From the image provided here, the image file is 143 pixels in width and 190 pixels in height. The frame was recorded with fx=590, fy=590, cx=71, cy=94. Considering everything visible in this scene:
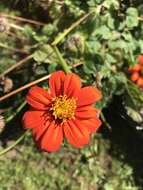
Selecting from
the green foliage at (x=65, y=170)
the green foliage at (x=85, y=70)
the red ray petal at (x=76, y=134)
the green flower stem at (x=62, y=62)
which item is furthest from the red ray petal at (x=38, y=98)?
the green foliage at (x=65, y=170)

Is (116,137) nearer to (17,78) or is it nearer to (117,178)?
(117,178)

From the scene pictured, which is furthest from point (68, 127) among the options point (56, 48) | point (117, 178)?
point (117, 178)

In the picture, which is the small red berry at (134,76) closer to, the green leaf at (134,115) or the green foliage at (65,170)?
the green leaf at (134,115)

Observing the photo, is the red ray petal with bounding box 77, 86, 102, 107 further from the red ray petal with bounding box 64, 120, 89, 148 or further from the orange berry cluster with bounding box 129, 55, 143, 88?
the orange berry cluster with bounding box 129, 55, 143, 88

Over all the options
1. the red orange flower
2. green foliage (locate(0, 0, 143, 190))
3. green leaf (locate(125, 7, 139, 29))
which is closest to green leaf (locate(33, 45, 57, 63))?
green foliage (locate(0, 0, 143, 190))

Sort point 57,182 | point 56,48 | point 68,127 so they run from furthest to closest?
point 57,182 → point 56,48 → point 68,127

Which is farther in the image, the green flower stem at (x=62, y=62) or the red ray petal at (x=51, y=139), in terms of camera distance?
the green flower stem at (x=62, y=62)

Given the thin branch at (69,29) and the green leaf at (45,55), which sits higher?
the thin branch at (69,29)
